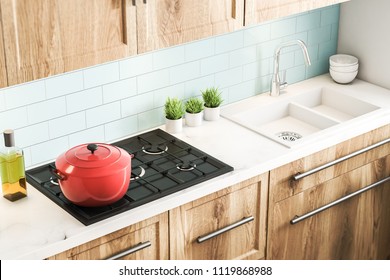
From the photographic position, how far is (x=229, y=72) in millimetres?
4098

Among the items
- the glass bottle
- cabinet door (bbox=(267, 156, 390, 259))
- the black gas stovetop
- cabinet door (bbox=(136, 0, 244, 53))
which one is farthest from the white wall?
the glass bottle

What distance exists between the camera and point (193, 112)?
12.5 ft

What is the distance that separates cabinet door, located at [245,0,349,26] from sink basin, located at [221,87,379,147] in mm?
597

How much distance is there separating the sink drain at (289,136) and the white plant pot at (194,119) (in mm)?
504

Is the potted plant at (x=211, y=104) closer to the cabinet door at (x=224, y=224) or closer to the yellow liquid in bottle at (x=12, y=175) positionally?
the cabinet door at (x=224, y=224)

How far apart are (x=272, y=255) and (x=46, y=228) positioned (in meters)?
1.27

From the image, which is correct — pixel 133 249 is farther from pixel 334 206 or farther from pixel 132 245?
pixel 334 206

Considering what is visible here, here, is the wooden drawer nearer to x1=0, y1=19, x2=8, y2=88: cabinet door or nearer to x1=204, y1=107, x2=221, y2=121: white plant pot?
x1=204, y1=107, x2=221, y2=121: white plant pot

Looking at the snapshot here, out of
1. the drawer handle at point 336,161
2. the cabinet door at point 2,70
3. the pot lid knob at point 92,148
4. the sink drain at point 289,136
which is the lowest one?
the drawer handle at point 336,161

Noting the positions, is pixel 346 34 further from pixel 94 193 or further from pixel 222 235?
pixel 94 193

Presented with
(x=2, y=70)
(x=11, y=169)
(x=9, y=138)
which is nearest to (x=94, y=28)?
(x=2, y=70)

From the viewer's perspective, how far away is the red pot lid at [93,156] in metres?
3.06

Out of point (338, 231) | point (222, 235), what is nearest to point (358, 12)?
point (338, 231)

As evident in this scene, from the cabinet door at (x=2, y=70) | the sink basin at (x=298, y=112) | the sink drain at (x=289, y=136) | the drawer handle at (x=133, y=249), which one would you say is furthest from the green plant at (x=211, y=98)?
the cabinet door at (x=2, y=70)
